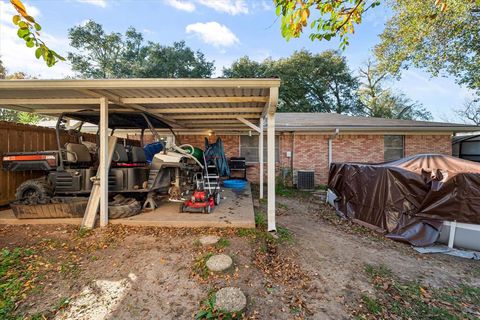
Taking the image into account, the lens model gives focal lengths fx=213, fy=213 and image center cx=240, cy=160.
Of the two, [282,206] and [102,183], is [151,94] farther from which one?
[282,206]

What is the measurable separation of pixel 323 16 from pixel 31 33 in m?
2.77

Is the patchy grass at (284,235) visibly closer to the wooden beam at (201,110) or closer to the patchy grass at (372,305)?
the patchy grass at (372,305)

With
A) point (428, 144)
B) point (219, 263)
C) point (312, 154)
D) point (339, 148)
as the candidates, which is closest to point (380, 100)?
point (428, 144)

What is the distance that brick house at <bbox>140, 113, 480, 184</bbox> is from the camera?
8.16m

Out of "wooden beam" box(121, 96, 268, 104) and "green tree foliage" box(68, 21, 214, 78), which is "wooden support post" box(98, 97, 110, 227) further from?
"green tree foliage" box(68, 21, 214, 78)

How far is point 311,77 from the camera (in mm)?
18984

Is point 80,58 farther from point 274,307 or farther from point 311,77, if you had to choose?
point 274,307

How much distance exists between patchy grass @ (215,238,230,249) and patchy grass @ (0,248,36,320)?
A: 219 cm

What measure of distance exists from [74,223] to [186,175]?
7.59ft

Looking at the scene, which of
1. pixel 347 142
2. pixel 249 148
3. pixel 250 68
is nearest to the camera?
pixel 347 142

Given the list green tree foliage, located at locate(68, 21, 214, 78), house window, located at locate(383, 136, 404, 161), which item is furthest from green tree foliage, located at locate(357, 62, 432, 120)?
green tree foliage, located at locate(68, 21, 214, 78)

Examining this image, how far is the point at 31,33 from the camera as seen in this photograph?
4.83 ft

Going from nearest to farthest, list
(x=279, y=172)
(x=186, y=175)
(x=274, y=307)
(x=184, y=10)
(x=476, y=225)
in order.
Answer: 1. (x=274, y=307)
2. (x=476, y=225)
3. (x=186, y=175)
4. (x=184, y=10)
5. (x=279, y=172)

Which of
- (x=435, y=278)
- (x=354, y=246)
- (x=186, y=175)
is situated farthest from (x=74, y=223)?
(x=435, y=278)
